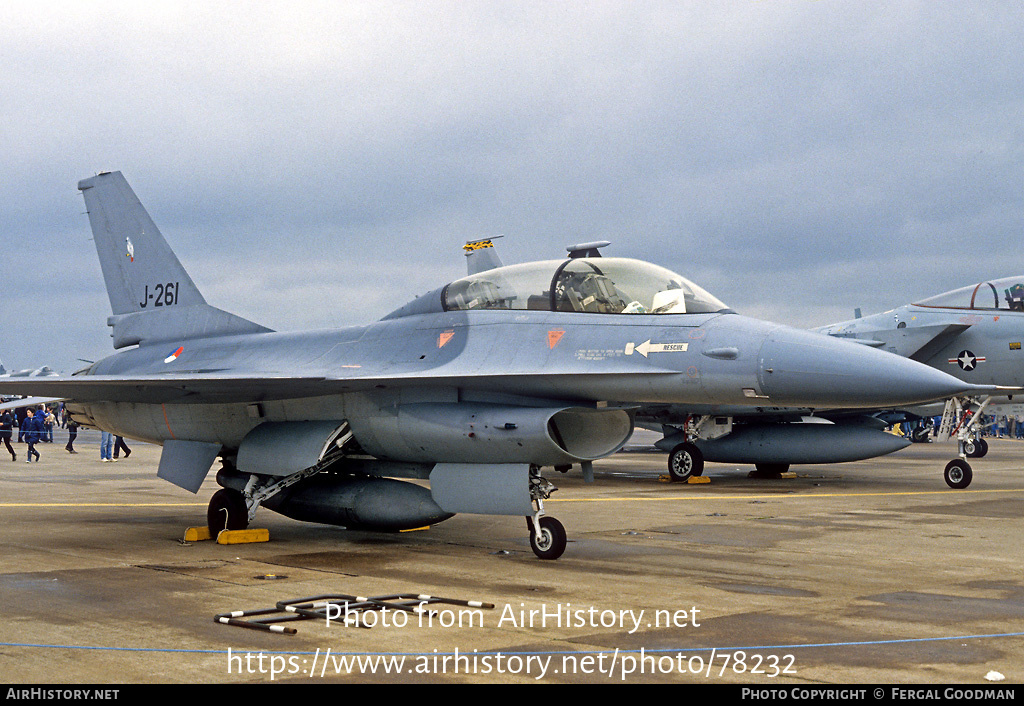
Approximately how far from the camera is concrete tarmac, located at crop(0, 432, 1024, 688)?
461 cm

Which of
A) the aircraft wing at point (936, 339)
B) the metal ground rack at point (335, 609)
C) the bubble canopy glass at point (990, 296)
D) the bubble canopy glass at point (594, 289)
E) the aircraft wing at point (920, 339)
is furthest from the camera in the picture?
the aircraft wing at point (920, 339)

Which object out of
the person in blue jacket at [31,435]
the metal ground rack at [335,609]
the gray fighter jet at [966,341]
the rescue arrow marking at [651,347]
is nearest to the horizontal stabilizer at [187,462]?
the metal ground rack at [335,609]

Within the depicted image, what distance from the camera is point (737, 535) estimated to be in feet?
33.1

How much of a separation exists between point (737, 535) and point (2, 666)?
7.31 m

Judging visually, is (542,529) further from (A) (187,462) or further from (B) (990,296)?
(B) (990,296)

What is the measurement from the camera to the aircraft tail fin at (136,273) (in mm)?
12242

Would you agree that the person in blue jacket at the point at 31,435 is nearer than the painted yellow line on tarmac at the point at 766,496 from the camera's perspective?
No

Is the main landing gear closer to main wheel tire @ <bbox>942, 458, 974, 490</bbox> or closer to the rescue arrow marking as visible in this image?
main wheel tire @ <bbox>942, 458, 974, 490</bbox>

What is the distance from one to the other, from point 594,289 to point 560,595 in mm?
3083

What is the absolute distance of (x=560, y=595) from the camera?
21.5 ft

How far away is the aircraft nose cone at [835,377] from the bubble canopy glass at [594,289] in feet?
3.02

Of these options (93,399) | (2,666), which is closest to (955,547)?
(2,666)

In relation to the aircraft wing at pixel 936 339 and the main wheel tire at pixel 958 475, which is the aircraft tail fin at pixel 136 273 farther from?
the aircraft wing at pixel 936 339

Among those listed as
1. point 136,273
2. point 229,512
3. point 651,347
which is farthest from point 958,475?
point 136,273
